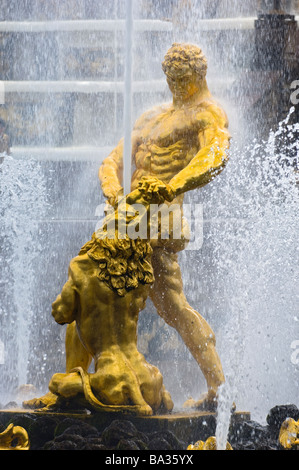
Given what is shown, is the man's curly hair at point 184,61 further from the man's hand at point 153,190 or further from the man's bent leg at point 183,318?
the man's bent leg at point 183,318

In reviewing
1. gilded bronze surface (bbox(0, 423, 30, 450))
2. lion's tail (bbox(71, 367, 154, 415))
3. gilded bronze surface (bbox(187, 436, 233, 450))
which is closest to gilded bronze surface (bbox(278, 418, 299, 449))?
gilded bronze surface (bbox(187, 436, 233, 450))

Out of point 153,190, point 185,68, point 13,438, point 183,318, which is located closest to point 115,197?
point 153,190

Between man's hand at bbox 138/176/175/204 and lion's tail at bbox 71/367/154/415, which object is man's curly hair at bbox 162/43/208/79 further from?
lion's tail at bbox 71/367/154/415

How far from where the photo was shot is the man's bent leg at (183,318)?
194 inches

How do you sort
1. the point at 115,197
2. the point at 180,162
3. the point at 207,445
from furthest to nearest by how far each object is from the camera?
1. the point at 180,162
2. the point at 115,197
3. the point at 207,445

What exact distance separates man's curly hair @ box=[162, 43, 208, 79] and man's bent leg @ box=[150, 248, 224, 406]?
1.18 metres

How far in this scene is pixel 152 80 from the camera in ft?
34.0

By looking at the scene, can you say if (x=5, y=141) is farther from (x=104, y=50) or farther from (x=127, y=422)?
(x=127, y=422)

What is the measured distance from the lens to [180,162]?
5160 millimetres

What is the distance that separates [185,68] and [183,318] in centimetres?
161

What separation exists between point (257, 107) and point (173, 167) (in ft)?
19.4

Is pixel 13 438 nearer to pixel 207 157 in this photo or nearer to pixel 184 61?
pixel 207 157

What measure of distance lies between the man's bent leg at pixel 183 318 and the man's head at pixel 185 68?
3.61 ft

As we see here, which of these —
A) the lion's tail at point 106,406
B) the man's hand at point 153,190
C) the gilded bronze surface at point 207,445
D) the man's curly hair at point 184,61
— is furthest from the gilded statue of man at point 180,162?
the gilded bronze surface at point 207,445
